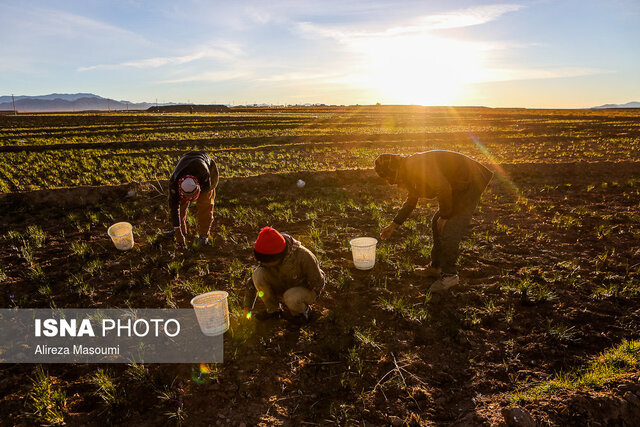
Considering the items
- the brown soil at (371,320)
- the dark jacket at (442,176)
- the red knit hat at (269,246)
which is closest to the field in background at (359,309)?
the brown soil at (371,320)

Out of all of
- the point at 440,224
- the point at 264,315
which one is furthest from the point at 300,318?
the point at 440,224

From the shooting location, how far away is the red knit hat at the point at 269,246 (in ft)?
9.80

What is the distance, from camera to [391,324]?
3.70m

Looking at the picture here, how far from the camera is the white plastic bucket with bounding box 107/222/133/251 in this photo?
534 centimetres

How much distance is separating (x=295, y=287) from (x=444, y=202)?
2.09 metres

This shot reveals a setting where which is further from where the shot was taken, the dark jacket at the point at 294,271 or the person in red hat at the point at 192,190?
the person in red hat at the point at 192,190

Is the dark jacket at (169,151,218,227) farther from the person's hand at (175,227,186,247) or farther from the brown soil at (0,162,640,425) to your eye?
the brown soil at (0,162,640,425)

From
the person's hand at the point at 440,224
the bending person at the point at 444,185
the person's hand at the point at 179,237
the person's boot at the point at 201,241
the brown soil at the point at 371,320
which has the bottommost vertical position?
the brown soil at the point at 371,320

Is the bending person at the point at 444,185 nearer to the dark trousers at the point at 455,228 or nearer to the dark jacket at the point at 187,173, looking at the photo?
the dark trousers at the point at 455,228

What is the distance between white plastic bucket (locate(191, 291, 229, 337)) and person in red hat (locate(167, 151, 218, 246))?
5.55 ft

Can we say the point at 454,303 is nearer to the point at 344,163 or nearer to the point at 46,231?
the point at 46,231

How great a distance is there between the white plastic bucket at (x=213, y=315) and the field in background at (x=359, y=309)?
16cm

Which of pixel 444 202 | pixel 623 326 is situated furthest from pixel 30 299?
pixel 623 326

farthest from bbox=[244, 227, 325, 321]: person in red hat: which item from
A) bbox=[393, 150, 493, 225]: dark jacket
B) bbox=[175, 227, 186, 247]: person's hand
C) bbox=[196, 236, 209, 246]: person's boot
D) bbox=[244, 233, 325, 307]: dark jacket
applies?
bbox=[196, 236, 209, 246]: person's boot
